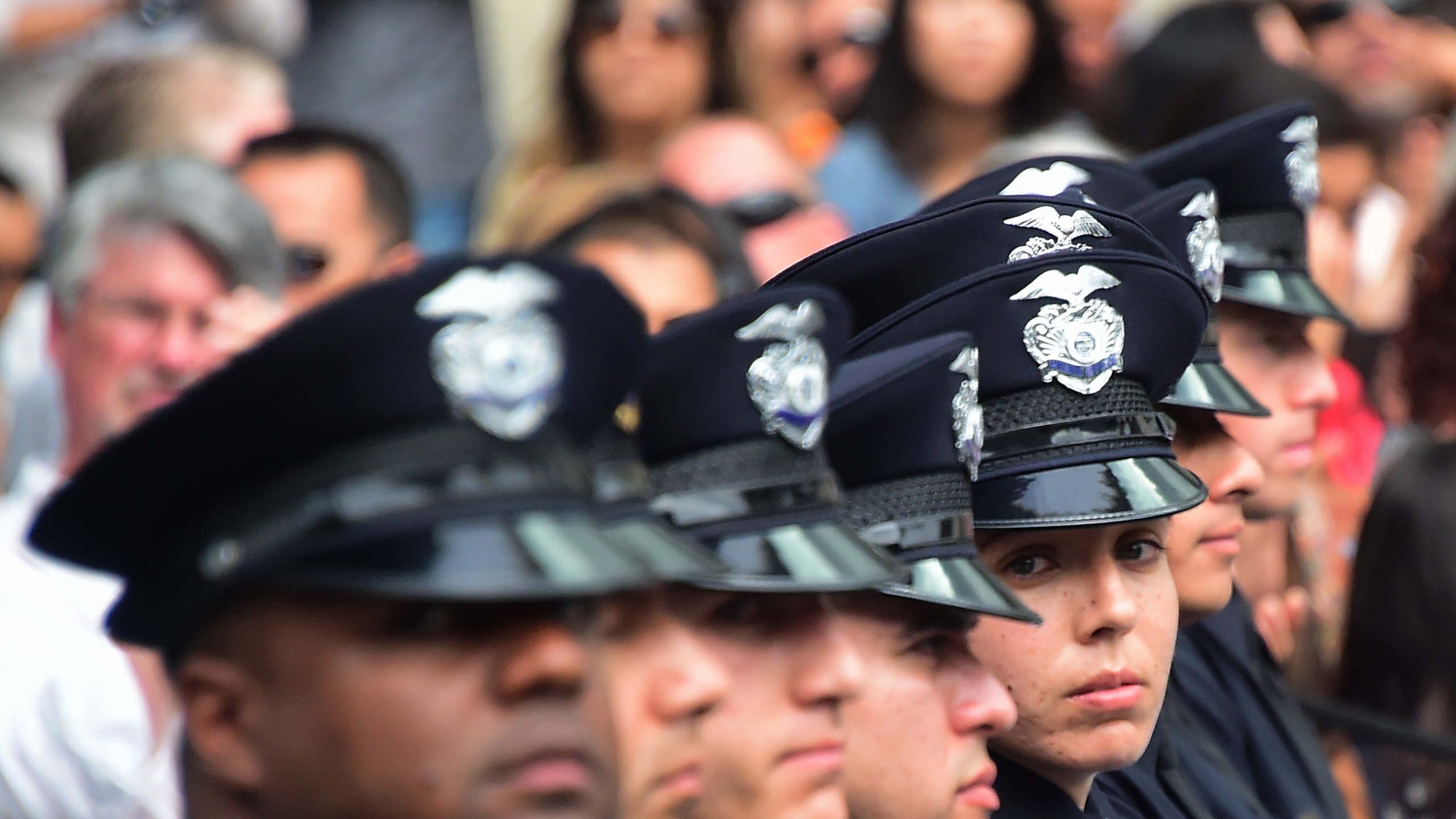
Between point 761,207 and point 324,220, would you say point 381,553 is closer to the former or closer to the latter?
point 324,220

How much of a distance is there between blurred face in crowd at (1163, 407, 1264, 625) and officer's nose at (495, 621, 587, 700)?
61.5 inches

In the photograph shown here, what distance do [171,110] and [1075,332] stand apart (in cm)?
298

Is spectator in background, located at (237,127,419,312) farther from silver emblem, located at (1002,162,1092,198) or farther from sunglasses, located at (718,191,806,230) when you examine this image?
silver emblem, located at (1002,162,1092,198)

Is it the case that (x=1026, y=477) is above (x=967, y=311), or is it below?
below

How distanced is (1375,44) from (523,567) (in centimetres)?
702

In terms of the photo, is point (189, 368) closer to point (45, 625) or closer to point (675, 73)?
point (45, 625)

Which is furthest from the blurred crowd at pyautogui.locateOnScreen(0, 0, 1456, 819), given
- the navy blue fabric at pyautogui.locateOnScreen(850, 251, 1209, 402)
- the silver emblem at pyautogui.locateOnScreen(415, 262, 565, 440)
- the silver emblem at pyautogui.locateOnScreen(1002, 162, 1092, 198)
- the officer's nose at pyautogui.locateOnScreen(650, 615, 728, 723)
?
the silver emblem at pyautogui.locateOnScreen(415, 262, 565, 440)

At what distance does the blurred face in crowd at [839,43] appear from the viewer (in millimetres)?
7312

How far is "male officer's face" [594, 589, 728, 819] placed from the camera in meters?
2.08

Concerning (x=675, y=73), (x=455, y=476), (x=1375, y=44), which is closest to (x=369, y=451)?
(x=455, y=476)

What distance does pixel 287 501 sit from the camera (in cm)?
181

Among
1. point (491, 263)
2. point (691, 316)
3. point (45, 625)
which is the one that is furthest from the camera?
point (45, 625)

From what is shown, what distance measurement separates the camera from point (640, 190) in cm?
529

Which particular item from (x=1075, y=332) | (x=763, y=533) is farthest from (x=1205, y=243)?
(x=763, y=533)
